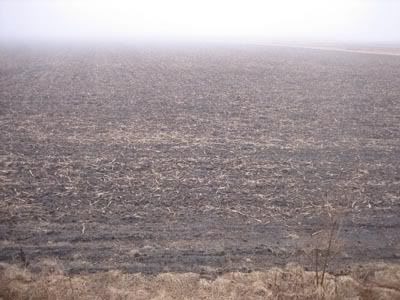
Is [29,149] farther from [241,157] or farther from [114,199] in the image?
[241,157]

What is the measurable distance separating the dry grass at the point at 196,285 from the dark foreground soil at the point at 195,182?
25 centimetres

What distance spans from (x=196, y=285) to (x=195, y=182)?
3.48m

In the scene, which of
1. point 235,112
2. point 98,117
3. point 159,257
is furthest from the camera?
point 235,112

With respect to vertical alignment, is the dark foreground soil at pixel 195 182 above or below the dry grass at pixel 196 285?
above

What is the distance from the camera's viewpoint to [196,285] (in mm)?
5734

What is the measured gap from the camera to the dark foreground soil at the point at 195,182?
6602 mm

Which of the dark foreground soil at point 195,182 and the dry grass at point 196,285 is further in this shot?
the dark foreground soil at point 195,182

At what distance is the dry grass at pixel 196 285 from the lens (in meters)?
5.47

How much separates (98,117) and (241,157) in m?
6.30

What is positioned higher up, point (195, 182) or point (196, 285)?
point (195, 182)

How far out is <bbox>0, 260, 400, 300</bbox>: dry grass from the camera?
17.9ft

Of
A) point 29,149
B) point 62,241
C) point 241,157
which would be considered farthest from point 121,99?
point 62,241

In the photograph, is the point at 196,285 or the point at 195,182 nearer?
the point at 196,285

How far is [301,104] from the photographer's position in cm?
1772
